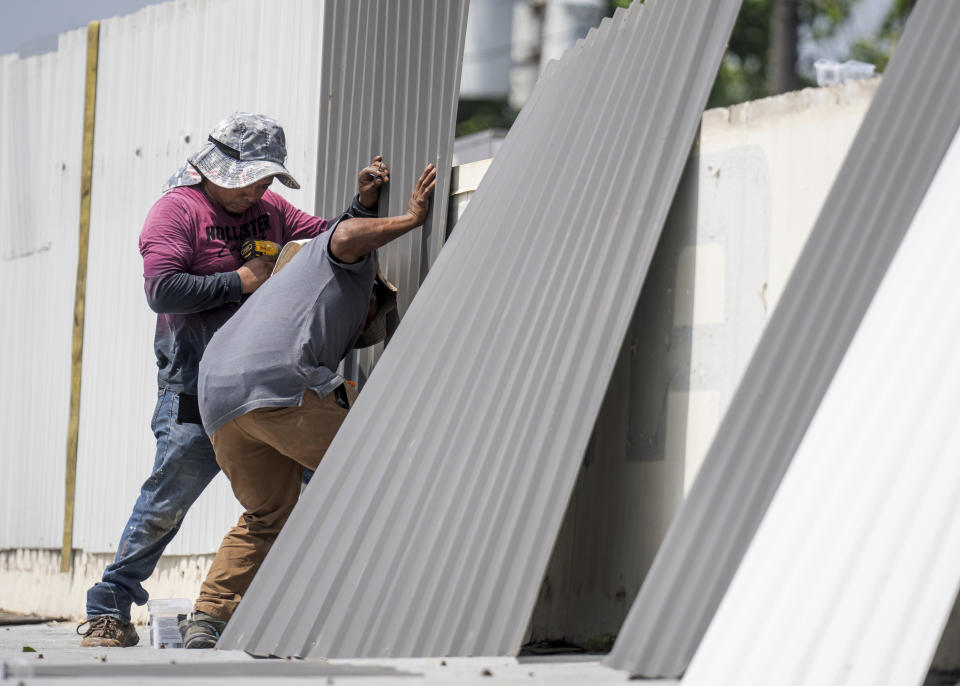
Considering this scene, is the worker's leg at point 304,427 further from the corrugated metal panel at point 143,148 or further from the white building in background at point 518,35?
the white building in background at point 518,35

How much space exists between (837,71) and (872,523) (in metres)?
4.34

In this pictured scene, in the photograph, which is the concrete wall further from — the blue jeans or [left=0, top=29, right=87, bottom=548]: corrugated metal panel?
[left=0, top=29, right=87, bottom=548]: corrugated metal panel

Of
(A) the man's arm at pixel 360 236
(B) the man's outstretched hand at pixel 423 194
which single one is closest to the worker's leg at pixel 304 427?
(A) the man's arm at pixel 360 236

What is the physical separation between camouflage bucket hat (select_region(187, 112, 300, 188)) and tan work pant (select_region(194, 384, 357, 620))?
832mm

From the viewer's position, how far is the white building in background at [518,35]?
28.1m

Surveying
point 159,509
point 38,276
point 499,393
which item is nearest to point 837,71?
point 499,393

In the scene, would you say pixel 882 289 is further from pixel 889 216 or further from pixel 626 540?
pixel 626 540

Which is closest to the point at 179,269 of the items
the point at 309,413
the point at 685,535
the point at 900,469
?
the point at 309,413

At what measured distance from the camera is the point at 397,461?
13.1ft

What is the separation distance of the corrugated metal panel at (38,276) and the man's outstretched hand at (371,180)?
292 cm

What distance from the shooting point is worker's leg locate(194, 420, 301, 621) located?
4.37 metres

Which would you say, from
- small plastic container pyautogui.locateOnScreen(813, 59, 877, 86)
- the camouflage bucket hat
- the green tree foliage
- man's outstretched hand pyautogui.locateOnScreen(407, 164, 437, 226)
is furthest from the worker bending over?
the green tree foliage

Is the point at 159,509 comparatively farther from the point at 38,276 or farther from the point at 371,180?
the point at 38,276

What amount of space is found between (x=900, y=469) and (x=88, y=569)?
200 inches
